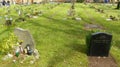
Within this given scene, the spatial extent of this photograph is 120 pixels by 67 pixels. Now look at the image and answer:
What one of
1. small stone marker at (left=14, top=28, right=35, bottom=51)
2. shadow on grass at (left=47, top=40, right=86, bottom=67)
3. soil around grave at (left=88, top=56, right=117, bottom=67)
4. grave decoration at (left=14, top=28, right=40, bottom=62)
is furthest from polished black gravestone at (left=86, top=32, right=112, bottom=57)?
small stone marker at (left=14, top=28, right=35, bottom=51)

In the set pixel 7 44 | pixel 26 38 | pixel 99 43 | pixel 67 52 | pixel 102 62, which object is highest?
pixel 26 38

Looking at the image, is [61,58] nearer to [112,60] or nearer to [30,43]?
[30,43]

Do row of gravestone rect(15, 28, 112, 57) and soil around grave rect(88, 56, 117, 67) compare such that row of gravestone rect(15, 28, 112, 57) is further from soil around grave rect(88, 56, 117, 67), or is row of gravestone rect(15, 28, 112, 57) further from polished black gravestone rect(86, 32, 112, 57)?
soil around grave rect(88, 56, 117, 67)

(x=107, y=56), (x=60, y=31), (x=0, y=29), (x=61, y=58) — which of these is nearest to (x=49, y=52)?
(x=61, y=58)

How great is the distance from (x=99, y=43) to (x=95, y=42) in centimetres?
22

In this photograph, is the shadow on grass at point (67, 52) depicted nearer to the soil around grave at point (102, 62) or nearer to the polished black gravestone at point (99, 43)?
the polished black gravestone at point (99, 43)

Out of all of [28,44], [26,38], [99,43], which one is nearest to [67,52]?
[99,43]

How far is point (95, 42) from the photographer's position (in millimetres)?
11195

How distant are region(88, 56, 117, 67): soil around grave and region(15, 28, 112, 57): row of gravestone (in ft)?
0.83

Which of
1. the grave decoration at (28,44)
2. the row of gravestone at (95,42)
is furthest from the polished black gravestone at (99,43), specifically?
the grave decoration at (28,44)

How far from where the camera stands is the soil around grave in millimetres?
10533

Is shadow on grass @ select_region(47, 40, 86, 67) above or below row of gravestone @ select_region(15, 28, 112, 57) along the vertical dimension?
below

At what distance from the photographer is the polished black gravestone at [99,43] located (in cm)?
1107

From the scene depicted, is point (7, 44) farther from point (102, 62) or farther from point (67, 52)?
point (102, 62)
